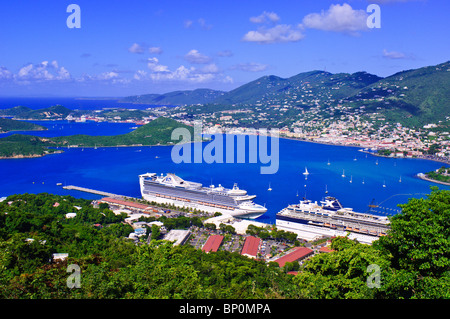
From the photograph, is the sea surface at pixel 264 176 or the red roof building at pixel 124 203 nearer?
the red roof building at pixel 124 203

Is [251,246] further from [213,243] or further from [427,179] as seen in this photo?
[427,179]

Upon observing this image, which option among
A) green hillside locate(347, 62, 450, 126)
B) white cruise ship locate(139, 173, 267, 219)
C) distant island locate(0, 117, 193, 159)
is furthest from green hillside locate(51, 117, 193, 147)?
green hillside locate(347, 62, 450, 126)

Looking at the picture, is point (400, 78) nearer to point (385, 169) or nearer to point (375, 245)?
point (385, 169)

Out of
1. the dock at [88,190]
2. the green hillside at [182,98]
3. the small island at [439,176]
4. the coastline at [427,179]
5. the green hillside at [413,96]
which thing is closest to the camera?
the dock at [88,190]

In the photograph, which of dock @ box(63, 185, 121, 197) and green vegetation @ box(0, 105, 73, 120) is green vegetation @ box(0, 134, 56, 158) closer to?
dock @ box(63, 185, 121, 197)

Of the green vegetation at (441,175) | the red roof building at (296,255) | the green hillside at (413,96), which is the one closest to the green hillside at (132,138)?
the green vegetation at (441,175)

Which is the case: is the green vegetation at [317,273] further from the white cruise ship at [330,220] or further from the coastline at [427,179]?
the coastline at [427,179]

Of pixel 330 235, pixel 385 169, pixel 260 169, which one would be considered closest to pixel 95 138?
pixel 260 169
